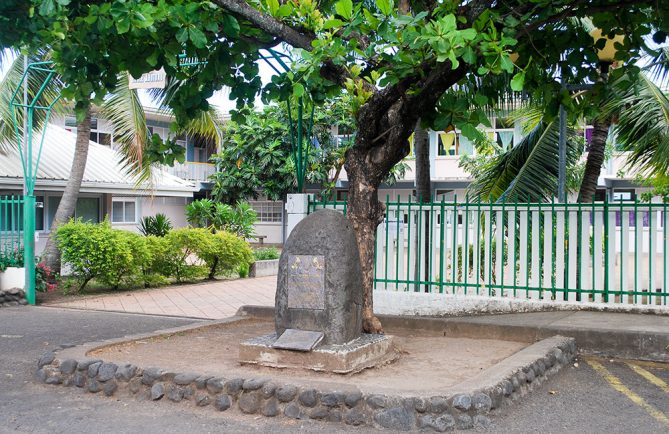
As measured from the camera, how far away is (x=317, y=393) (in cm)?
573

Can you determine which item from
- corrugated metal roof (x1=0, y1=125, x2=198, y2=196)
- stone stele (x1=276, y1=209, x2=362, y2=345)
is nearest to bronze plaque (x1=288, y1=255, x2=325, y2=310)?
stone stele (x1=276, y1=209, x2=362, y2=345)

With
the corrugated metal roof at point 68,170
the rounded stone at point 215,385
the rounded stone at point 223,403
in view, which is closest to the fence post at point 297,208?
the rounded stone at point 215,385

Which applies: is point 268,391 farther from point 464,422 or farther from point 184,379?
point 464,422

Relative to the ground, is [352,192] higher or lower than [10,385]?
higher

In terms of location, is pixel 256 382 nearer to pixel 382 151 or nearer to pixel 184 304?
pixel 382 151

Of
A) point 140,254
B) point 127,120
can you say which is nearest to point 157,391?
point 140,254

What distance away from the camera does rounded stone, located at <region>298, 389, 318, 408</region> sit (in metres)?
5.73

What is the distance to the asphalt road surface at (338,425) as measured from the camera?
556 cm

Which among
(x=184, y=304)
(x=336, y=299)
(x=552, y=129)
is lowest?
(x=184, y=304)

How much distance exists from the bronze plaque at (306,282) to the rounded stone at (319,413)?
1397mm

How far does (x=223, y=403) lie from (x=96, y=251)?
9225mm

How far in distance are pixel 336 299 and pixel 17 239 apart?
30.3 ft

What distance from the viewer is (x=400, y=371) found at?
6.88 meters

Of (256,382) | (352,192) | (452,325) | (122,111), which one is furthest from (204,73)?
Answer: (122,111)
